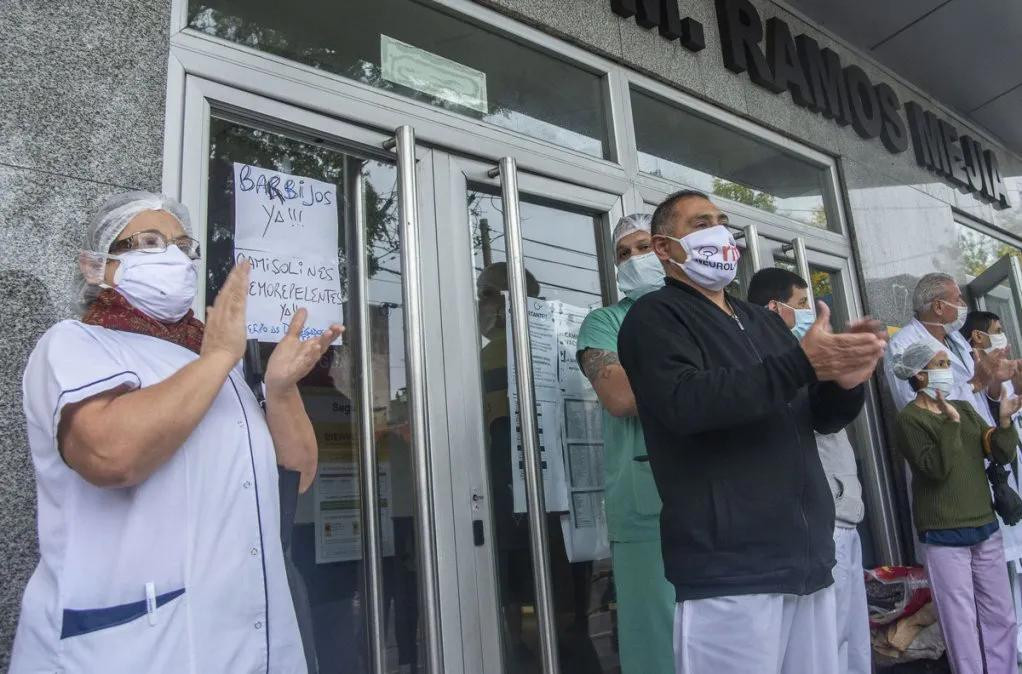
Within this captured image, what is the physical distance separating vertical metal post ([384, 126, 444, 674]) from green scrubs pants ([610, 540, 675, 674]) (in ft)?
2.07

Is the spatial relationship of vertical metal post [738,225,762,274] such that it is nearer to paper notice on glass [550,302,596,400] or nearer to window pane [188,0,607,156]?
window pane [188,0,607,156]

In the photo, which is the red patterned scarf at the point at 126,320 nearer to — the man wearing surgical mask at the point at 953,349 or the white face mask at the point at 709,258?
the white face mask at the point at 709,258

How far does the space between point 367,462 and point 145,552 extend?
1259 millimetres

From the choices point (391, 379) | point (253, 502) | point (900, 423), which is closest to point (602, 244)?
point (391, 379)

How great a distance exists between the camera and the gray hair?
4.79 metres

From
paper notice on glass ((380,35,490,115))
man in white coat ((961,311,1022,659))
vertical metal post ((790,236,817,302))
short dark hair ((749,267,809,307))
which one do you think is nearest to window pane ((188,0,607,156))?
paper notice on glass ((380,35,490,115))

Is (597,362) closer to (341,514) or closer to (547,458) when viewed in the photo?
(547,458)

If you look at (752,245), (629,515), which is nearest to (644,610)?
(629,515)

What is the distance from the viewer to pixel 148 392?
1.54 metres

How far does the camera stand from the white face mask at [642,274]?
119 inches

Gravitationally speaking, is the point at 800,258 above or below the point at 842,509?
above

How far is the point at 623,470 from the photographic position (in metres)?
2.77

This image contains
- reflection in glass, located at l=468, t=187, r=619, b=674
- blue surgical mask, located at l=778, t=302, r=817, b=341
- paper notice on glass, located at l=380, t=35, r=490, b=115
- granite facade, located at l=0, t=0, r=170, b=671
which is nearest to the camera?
granite facade, located at l=0, t=0, r=170, b=671

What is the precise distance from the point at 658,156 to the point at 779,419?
2.70m
